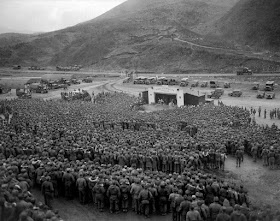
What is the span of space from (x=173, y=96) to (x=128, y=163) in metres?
22.2

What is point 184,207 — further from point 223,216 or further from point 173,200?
point 223,216

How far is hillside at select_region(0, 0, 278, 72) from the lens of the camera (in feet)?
262

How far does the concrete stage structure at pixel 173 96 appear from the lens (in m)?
35.3

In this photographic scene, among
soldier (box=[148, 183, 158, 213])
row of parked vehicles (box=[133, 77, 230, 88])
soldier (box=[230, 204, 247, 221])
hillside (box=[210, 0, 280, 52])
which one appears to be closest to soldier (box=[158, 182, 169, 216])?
soldier (box=[148, 183, 158, 213])

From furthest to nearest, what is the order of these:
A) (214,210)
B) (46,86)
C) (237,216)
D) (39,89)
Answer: (46,86), (39,89), (214,210), (237,216)

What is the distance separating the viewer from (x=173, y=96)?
37094 mm

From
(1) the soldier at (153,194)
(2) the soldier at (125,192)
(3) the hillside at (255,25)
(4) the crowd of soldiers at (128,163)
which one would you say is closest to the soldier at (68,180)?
(4) the crowd of soldiers at (128,163)

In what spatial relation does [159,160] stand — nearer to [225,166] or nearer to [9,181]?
[225,166]

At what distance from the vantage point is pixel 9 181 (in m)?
11.3

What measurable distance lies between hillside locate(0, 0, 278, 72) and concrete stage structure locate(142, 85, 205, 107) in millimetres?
36644

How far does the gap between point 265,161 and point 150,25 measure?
103 m

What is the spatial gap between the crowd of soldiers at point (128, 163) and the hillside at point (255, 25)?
6144 cm

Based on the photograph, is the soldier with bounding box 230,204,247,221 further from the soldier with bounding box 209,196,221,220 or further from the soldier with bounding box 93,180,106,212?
the soldier with bounding box 93,180,106,212

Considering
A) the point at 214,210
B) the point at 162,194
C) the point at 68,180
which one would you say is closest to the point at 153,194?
the point at 162,194
